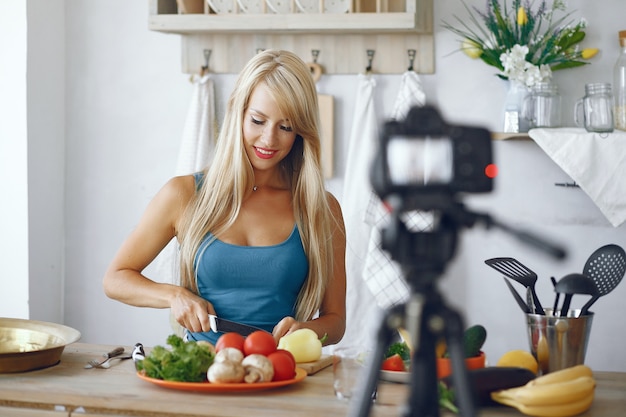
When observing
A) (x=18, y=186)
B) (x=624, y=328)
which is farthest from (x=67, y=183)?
(x=624, y=328)

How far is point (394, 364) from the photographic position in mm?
1587

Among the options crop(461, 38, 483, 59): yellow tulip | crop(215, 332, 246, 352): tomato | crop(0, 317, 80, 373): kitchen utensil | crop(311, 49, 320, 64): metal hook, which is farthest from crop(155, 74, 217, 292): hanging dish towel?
crop(215, 332, 246, 352): tomato

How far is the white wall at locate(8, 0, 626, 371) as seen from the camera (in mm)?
3004

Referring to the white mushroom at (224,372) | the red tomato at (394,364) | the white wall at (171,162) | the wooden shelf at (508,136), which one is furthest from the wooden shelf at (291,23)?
the white mushroom at (224,372)

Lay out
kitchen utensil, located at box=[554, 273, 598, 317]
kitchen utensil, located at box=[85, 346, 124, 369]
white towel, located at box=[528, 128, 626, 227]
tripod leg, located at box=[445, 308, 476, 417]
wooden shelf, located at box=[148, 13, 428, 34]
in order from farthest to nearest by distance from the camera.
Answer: wooden shelf, located at box=[148, 13, 428, 34] → white towel, located at box=[528, 128, 626, 227] → kitchen utensil, located at box=[85, 346, 124, 369] → kitchen utensil, located at box=[554, 273, 598, 317] → tripod leg, located at box=[445, 308, 476, 417]

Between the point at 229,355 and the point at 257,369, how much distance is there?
0.19 feet

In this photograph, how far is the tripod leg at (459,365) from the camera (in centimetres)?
91

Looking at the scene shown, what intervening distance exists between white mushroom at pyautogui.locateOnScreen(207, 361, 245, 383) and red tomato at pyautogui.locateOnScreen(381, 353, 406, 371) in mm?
277

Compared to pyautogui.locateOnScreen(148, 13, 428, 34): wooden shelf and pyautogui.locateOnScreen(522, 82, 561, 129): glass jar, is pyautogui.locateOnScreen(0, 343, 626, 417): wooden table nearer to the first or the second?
pyautogui.locateOnScreen(522, 82, 561, 129): glass jar

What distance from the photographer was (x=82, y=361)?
A: 179 centimetres

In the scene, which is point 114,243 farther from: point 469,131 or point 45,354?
point 469,131

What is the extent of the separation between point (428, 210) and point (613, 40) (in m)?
2.26

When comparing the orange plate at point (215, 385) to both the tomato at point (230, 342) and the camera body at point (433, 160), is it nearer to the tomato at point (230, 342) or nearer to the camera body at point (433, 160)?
the tomato at point (230, 342)

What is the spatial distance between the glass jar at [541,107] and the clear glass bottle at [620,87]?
20cm
